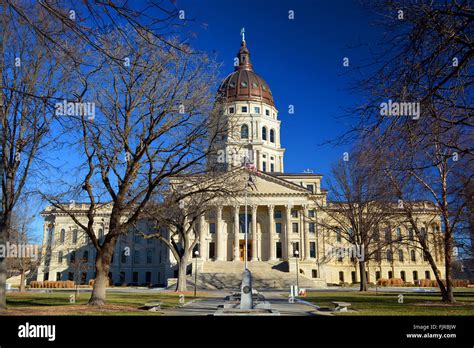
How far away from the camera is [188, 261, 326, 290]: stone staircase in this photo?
5403 centimetres

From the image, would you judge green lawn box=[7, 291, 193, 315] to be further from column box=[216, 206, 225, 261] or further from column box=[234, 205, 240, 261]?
column box=[216, 206, 225, 261]

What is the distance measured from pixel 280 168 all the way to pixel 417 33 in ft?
274

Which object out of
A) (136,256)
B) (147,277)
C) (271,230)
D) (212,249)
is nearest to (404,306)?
(271,230)

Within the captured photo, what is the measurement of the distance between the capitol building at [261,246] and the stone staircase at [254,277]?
129 mm

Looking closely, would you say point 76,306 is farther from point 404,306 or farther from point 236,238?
point 236,238

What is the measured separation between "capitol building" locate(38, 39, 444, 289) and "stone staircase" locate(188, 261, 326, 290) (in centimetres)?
13

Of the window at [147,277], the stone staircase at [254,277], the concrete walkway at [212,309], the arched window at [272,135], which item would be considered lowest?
the window at [147,277]

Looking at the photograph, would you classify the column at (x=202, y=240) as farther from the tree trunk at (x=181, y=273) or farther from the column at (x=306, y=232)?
the tree trunk at (x=181, y=273)

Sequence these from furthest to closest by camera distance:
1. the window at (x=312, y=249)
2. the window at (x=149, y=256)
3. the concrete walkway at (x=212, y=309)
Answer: the window at (x=149, y=256) < the window at (x=312, y=249) < the concrete walkway at (x=212, y=309)

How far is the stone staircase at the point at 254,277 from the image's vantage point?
5403 centimetres

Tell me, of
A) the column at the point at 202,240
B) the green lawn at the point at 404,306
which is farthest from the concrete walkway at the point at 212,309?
the column at the point at 202,240

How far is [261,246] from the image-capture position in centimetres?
7281
